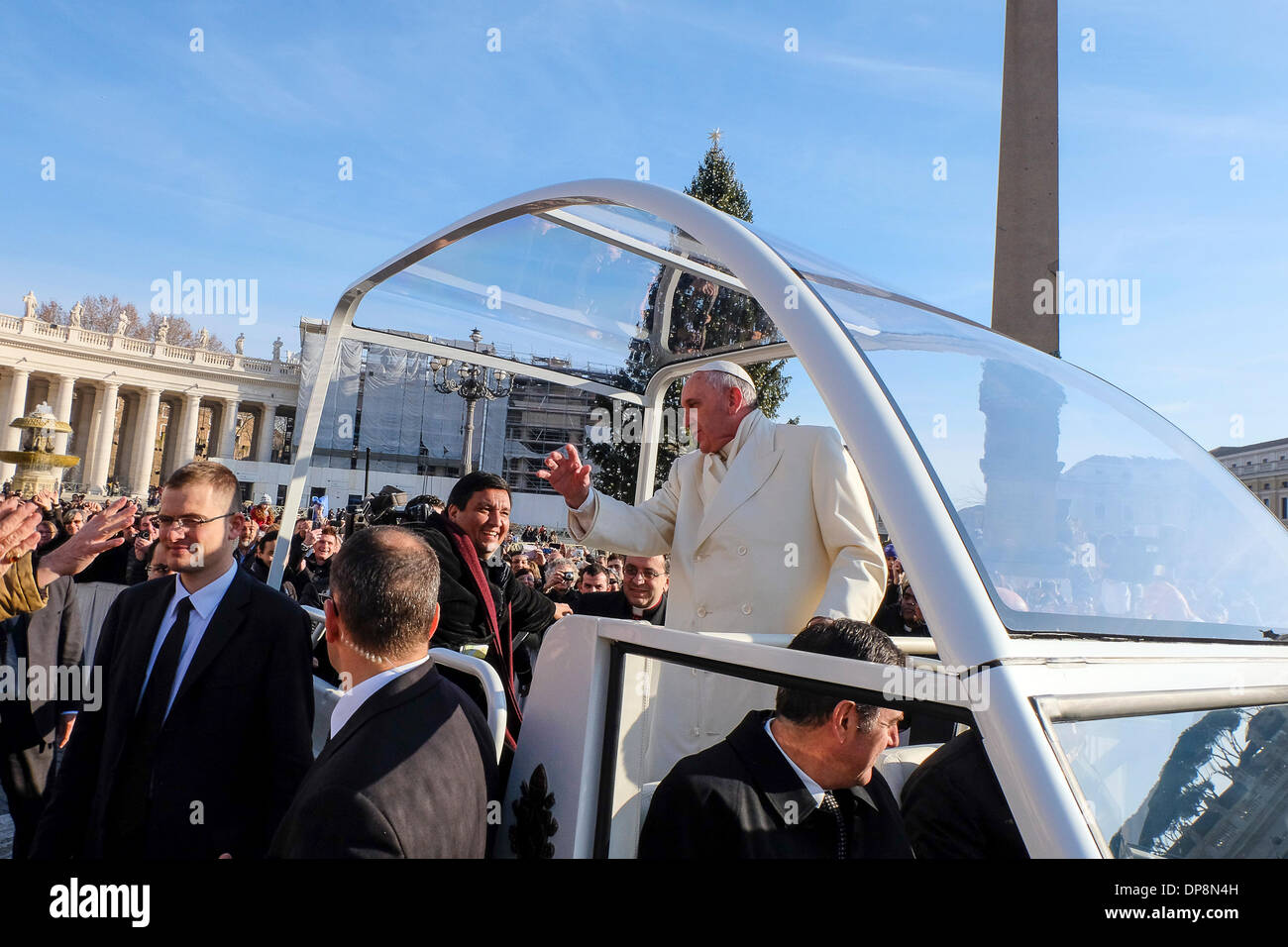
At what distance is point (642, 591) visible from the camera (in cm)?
504

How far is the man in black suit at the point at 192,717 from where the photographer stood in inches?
94.7

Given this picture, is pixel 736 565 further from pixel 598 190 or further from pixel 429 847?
pixel 429 847

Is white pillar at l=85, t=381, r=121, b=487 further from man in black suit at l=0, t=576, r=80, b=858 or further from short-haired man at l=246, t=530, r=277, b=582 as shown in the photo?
man in black suit at l=0, t=576, r=80, b=858

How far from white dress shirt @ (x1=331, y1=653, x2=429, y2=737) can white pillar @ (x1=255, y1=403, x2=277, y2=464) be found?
74.8 m

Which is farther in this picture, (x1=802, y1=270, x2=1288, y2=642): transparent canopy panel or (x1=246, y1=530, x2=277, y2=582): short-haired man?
(x1=246, y1=530, x2=277, y2=582): short-haired man

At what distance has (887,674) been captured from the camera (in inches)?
55.8

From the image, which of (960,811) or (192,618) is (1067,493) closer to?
(960,811)

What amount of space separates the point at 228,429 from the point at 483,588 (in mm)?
73414

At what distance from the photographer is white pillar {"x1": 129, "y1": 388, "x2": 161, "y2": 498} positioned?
222 feet

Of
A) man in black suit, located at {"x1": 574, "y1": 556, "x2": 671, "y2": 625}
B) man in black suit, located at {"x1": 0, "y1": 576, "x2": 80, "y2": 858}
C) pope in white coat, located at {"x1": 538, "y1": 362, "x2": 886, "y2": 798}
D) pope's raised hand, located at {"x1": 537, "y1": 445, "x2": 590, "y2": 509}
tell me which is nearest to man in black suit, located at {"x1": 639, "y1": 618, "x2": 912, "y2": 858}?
pope in white coat, located at {"x1": 538, "y1": 362, "x2": 886, "y2": 798}

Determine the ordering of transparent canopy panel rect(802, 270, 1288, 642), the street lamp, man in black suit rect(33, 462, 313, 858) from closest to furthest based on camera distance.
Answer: transparent canopy panel rect(802, 270, 1288, 642), man in black suit rect(33, 462, 313, 858), the street lamp

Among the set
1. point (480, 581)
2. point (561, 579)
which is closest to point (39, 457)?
point (561, 579)

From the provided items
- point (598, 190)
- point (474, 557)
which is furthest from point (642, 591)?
point (598, 190)

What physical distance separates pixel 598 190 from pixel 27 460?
36965 mm
